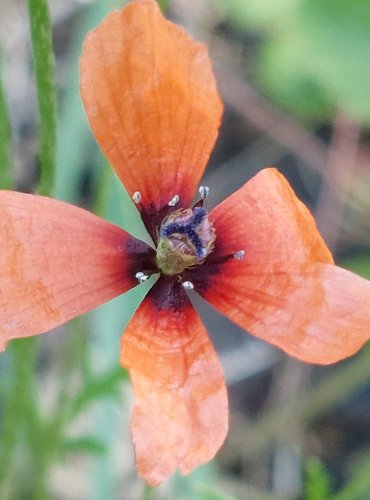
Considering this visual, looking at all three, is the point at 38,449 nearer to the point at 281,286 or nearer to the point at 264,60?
the point at 281,286

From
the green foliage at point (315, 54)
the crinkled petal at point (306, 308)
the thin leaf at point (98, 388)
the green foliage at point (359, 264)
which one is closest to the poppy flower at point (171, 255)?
the crinkled petal at point (306, 308)

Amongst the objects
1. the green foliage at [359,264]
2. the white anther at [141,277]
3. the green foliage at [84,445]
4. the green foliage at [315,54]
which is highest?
the white anther at [141,277]

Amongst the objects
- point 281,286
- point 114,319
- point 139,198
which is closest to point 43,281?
point 139,198

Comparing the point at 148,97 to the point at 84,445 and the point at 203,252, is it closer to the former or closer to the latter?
the point at 203,252

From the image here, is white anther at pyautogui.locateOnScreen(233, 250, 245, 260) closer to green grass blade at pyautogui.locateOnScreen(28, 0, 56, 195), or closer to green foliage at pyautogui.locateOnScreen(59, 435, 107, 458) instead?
green grass blade at pyautogui.locateOnScreen(28, 0, 56, 195)

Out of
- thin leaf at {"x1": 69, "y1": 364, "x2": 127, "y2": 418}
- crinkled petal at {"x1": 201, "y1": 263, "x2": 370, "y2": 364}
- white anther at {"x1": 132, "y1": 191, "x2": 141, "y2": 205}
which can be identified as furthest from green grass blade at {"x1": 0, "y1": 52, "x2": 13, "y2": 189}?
thin leaf at {"x1": 69, "y1": 364, "x2": 127, "y2": 418}

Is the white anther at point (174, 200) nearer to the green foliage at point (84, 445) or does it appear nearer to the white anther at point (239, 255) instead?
the white anther at point (239, 255)

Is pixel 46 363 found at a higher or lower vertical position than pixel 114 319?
lower
